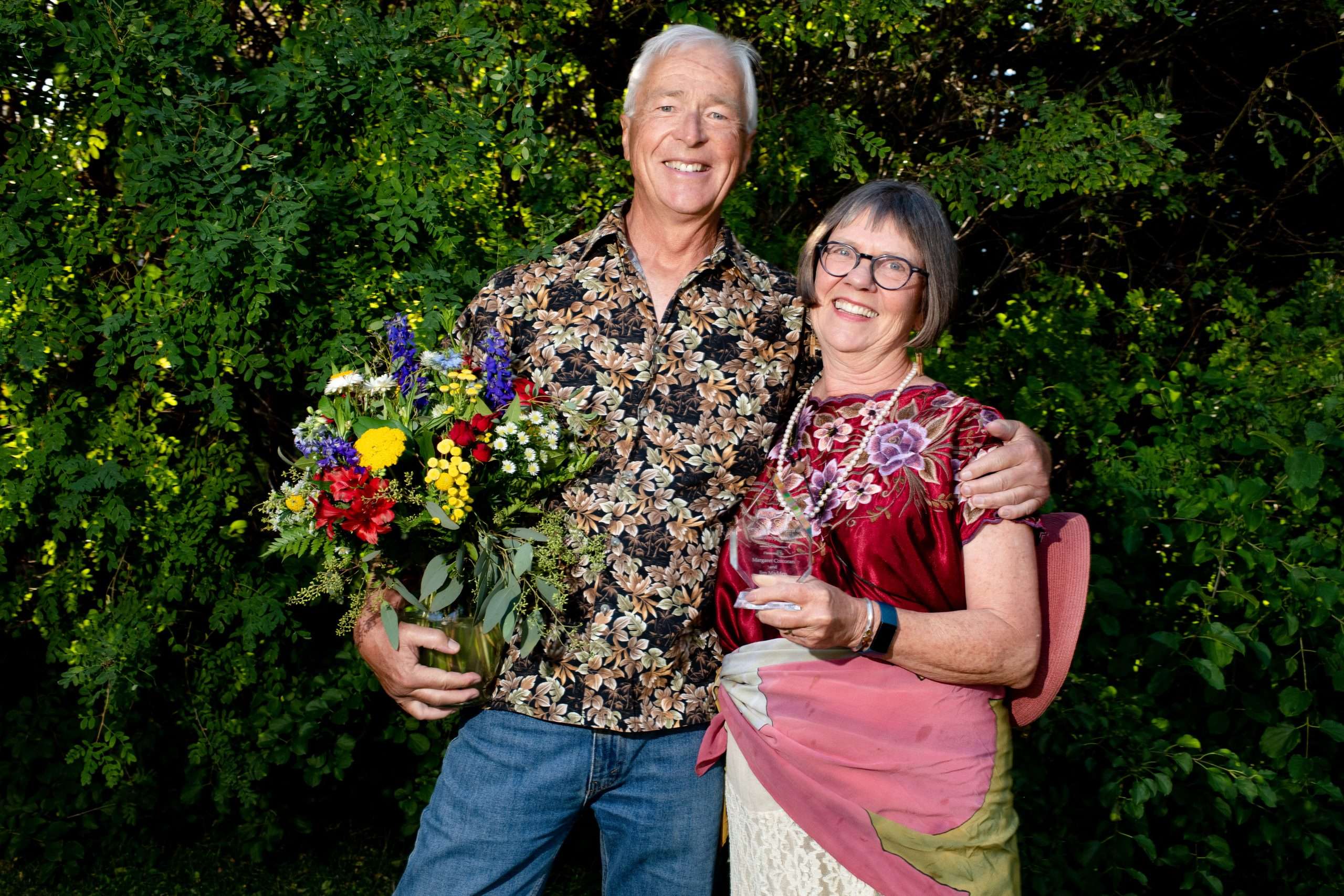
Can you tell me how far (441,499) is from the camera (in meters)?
1.88

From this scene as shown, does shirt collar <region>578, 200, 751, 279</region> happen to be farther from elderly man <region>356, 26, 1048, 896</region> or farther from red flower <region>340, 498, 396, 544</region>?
red flower <region>340, 498, 396, 544</region>

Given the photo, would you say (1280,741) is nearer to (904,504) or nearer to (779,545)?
(904,504)

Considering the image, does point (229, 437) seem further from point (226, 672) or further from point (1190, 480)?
point (1190, 480)

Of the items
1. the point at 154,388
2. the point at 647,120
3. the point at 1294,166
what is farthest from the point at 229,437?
the point at 1294,166

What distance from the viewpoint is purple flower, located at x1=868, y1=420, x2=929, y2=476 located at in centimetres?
194

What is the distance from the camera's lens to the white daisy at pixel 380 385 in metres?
2.02

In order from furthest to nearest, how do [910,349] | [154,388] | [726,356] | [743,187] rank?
[743,187] < [154,388] < [726,356] < [910,349]

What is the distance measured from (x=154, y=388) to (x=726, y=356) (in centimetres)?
214

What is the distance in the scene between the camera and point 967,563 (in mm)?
1894

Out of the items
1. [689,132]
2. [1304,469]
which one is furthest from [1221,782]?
[689,132]

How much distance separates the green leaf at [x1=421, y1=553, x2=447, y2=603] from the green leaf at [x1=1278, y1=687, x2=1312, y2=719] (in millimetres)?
2625

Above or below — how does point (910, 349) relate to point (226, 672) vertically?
above

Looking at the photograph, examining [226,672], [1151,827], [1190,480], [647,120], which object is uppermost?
[647,120]

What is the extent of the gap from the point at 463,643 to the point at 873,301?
3.23ft
